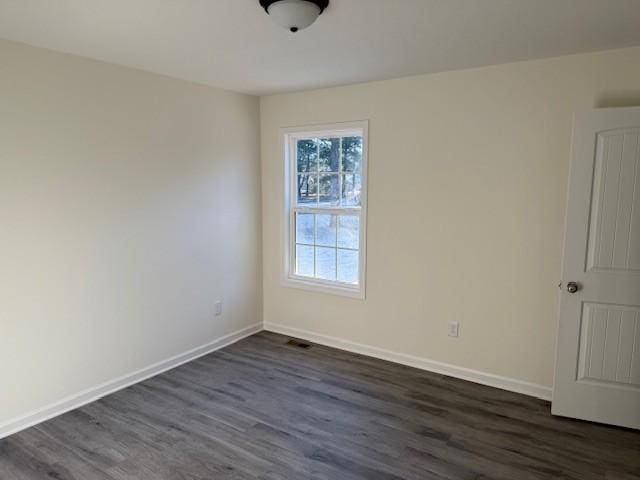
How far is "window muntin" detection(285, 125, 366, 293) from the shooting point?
3936mm

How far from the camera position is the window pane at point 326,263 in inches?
165

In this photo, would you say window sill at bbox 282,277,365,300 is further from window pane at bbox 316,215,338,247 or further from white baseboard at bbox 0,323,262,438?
white baseboard at bbox 0,323,262,438

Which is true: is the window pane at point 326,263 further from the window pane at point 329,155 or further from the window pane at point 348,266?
the window pane at point 329,155

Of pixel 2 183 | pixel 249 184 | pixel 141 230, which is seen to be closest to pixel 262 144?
pixel 249 184

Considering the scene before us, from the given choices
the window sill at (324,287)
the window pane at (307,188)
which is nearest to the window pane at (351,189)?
the window pane at (307,188)

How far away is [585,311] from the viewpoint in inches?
111

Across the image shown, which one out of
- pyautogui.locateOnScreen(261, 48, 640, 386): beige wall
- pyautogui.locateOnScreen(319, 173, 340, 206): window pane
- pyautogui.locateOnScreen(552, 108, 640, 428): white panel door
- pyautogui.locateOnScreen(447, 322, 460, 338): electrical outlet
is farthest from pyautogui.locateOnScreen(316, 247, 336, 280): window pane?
pyautogui.locateOnScreen(552, 108, 640, 428): white panel door

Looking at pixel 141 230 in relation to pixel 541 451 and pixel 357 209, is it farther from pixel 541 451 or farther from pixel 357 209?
pixel 541 451

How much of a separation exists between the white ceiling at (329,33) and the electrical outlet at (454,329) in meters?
1.94

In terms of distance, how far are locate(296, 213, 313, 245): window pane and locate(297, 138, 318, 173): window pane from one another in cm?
44

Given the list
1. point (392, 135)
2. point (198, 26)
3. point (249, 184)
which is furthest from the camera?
point (249, 184)

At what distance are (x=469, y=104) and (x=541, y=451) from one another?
7.64ft

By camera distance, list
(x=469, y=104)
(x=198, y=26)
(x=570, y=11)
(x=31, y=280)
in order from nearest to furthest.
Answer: (x=570, y=11)
(x=198, y=26)
(x=31, y=280)
(x=469, y=104)

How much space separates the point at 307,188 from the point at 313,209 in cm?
22
